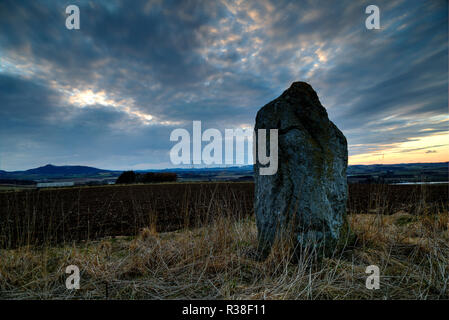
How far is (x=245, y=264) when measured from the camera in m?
2.73

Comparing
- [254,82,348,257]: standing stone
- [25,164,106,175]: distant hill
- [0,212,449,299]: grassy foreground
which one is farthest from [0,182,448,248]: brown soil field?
[25,164,106,175]: distant hill

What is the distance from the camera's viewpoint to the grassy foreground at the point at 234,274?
82.9 inches

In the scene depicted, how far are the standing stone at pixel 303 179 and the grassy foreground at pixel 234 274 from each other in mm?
318

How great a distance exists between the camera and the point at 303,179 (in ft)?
9.50

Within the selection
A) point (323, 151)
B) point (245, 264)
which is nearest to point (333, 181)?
point (323, 151)

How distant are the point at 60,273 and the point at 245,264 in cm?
244

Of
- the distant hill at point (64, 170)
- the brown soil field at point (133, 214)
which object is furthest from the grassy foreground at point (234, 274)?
the distant hill at point (64, 170)

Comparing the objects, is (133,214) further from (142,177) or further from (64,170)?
(64,170)

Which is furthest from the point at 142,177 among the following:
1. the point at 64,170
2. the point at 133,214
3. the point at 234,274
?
the point at 64,170

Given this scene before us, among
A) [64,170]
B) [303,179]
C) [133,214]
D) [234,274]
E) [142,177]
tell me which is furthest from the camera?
[64,170]

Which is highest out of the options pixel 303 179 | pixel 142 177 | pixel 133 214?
pixel 303 179

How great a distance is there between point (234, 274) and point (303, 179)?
5.17 ft

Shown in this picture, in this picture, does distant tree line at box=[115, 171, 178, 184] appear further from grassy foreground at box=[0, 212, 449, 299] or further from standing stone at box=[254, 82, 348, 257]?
standing stone at box=[254, 82, 348, 257]
